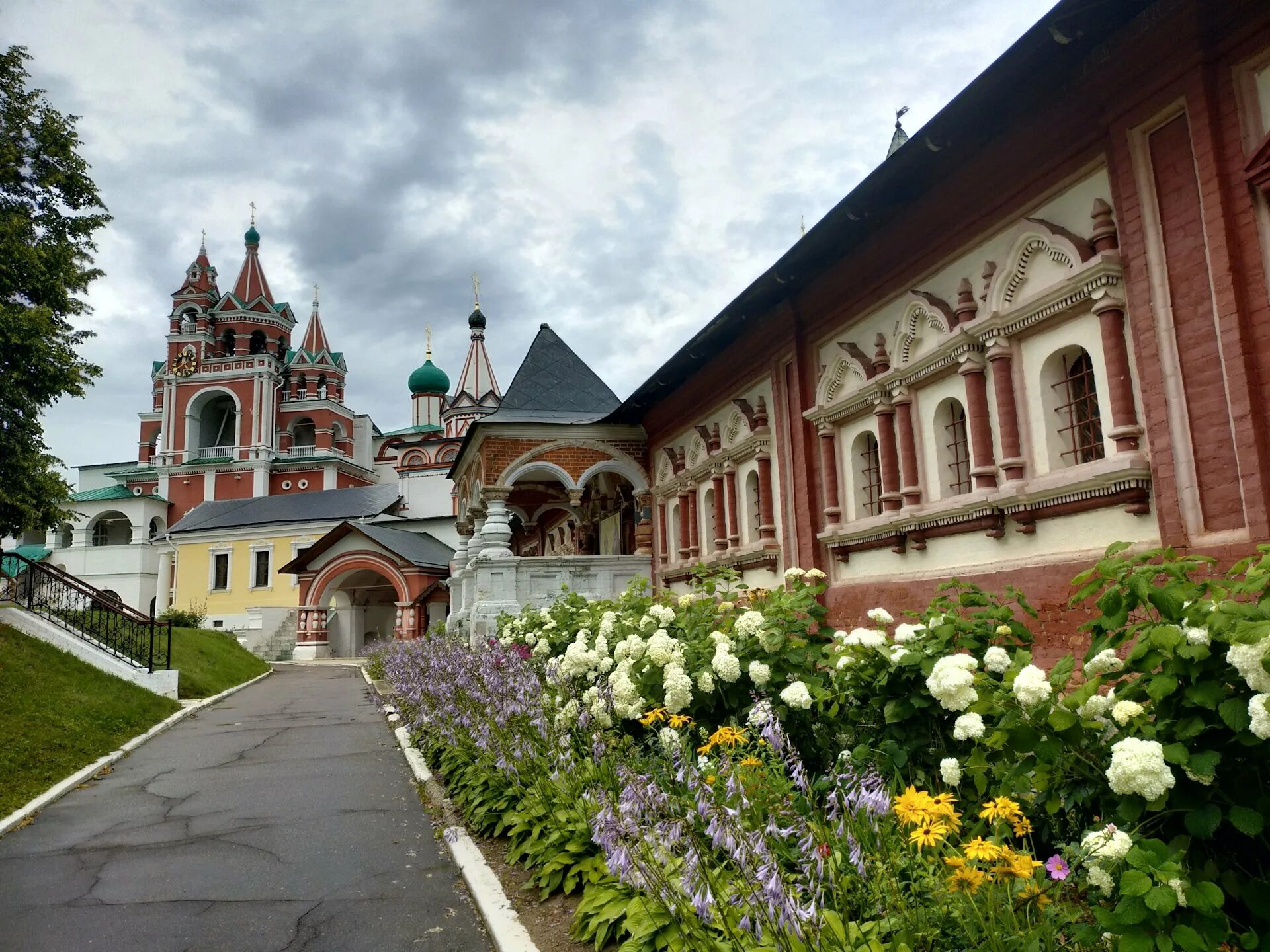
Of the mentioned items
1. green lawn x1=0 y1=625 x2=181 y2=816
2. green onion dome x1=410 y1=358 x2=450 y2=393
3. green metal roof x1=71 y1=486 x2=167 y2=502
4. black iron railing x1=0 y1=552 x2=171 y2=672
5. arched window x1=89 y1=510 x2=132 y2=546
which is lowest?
green lawn x1=0 y1=625 x2=181 y2=816

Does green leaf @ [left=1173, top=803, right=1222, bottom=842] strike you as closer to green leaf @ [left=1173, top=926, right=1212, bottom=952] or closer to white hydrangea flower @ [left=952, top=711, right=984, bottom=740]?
green leaf @ [left=1173, top=926, right=1212, bottom=952]

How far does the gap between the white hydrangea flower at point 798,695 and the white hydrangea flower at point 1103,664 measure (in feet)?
4.13

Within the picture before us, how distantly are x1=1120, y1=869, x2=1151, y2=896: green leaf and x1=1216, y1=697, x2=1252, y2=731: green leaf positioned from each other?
1.50 feet

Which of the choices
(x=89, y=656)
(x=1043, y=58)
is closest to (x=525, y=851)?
(x=1043, y=58)

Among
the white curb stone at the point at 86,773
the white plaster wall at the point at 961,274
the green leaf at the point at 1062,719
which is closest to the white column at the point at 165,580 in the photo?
the white curb stone at the point at 86,773

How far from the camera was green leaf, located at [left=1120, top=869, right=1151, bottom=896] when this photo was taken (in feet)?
6.97

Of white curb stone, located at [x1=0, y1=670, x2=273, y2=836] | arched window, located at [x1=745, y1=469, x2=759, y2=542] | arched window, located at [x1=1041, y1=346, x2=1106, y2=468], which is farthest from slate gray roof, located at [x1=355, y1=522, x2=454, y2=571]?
arched window, located at [x1=1041, y1=346, x2=1106, y2=468]

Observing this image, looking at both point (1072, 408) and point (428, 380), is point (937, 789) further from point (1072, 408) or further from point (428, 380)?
point (428, 380)

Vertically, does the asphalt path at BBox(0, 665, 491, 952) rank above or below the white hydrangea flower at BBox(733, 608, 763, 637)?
below

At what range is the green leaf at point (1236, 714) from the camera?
2297 millimetres

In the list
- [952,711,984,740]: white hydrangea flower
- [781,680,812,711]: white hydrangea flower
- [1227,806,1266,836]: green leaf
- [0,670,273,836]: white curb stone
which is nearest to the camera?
[1227,806,1266,836]: green leaf

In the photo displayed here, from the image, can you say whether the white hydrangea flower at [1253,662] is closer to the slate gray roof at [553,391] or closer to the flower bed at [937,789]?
the flower bed at [937,789]

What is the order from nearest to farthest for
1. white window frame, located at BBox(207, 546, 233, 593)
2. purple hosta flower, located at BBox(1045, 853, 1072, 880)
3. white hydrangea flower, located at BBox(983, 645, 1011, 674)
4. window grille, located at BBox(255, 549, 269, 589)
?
1. purple hosta flower, located at BBox(1045, 853, 1072, 880)
2. white hydrangea flower, located at BBox(983, 645, 1011, 674)
3. window grille, located at BBox(255, 549, 269, 589)
4. white window frame, located at BBox(207, 546, 233, 593)

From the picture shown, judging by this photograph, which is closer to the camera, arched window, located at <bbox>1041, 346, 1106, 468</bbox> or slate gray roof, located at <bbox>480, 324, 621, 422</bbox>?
arched window, located at <bbox>1041, 346, 1106, 468</bbox>
